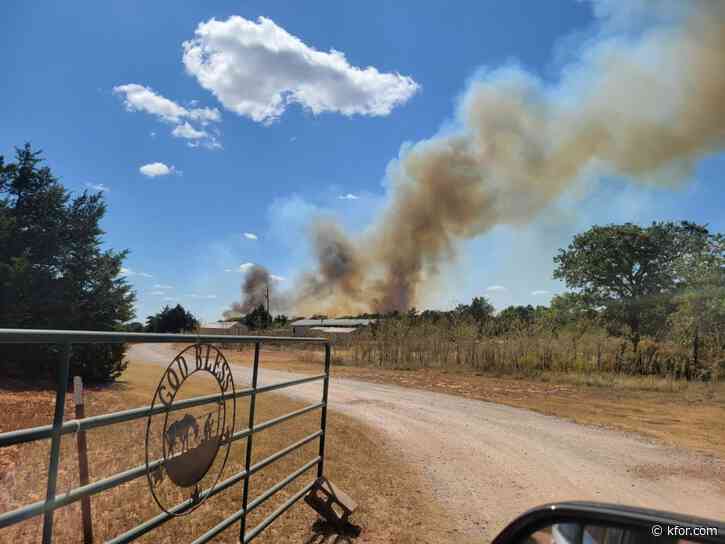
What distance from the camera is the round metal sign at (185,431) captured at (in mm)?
2909

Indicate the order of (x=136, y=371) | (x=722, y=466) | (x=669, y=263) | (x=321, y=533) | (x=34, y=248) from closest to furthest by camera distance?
(x=321, y=533)
(x=722, y=466)
(x=34, y=248)
(x=136, y=371)
(x=669, y=263)

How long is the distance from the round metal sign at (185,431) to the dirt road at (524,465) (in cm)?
291

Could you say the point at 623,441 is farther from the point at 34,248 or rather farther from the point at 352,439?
the point at 34,248

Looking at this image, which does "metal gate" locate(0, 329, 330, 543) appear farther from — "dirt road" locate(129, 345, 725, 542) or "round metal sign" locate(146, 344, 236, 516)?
"dirt road" locate(129, 345, 725, 542)

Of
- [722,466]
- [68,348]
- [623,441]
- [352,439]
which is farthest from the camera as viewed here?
[623,441]

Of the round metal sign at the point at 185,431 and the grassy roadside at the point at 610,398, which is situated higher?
the round metal sign at the point at 185,431

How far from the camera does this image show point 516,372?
23281 millimetres

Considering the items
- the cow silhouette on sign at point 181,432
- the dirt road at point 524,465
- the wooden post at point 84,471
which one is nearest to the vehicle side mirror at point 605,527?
the cow silhouette on sign at point 181,432

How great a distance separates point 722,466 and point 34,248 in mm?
16442

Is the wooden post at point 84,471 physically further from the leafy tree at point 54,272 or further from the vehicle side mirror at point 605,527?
the leafy tree at point 54,272

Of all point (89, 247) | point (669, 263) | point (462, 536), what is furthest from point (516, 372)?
point (669, 263)

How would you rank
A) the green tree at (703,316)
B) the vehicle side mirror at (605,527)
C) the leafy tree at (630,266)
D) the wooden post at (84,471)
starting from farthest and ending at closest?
the leafy tree at (630,266) < the green tree at (703,316) < the wooden post at (84,471) < the vehicle side mirror at (605,527)

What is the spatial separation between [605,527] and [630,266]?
41.8 m

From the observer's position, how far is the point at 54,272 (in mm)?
14484
